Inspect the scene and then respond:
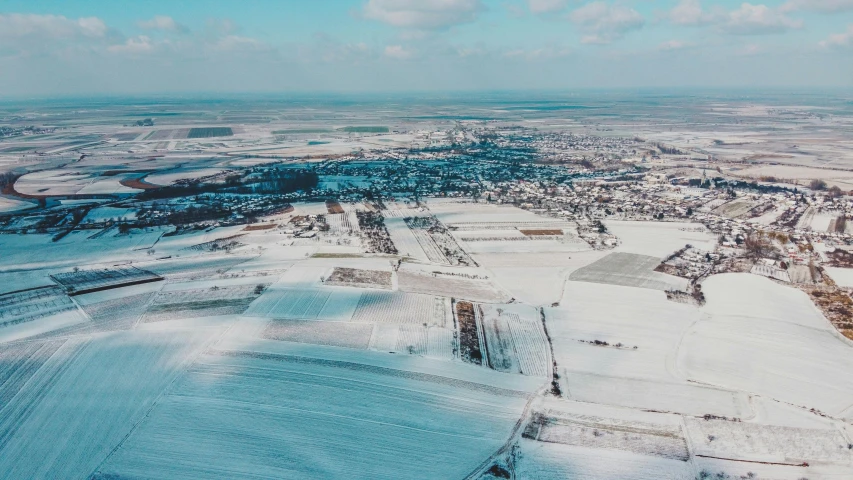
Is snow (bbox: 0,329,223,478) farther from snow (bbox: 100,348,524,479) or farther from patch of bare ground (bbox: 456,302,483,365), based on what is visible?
patch of bare ground (bbox: 456,302,483,365)

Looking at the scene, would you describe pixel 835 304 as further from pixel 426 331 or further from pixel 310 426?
pixel 310 426

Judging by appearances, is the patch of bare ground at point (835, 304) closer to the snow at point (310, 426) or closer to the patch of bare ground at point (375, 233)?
the snow at point (310, 426)

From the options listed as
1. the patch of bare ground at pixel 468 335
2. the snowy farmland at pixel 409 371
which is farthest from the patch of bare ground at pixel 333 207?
the patch of bare ground at pixel 468 335

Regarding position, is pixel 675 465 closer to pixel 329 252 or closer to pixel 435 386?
pixel 435 386

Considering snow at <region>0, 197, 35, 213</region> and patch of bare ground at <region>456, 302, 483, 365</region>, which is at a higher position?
snow at <region>0, 197, 35, 213</region>

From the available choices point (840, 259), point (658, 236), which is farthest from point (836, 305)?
point (658, 236)

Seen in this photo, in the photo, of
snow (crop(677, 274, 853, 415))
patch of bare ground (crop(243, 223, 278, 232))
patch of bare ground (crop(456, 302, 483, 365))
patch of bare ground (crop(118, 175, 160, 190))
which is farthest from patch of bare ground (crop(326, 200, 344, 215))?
snow (crop(677, 274, 853, 415))
